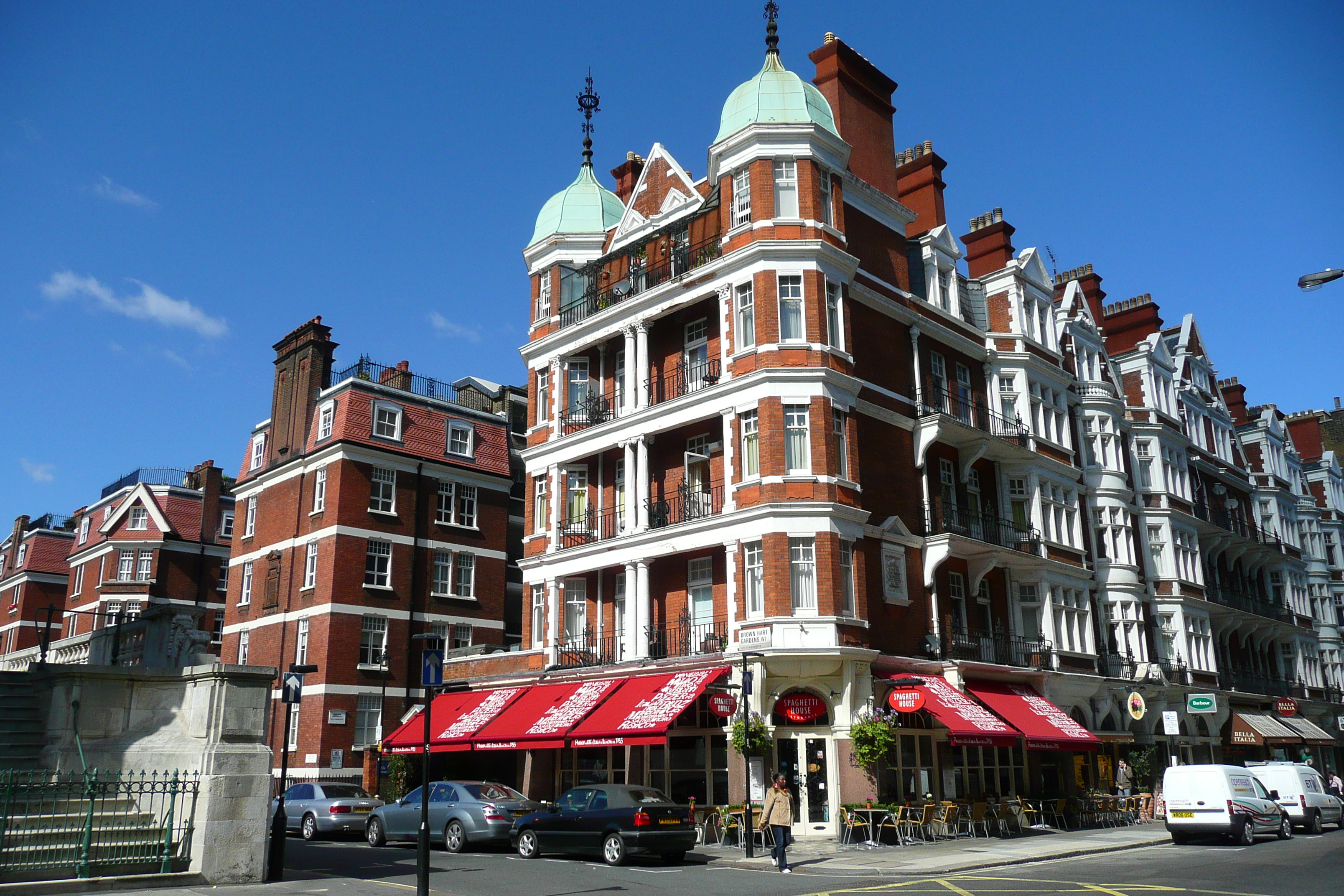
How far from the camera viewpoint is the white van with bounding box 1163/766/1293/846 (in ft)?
77.9

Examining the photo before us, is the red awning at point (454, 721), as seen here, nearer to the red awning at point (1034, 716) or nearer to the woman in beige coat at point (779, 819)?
the woman in beige coat at point (779, 819)

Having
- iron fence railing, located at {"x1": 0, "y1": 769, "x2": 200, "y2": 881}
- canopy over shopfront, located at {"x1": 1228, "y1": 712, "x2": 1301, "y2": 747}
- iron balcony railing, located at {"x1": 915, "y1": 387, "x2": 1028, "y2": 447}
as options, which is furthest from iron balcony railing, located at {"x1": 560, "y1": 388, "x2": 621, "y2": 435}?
canopy over shopfront, located at {"x1": 1228, "y1": 712, "x2": 1301, "y2": 747}

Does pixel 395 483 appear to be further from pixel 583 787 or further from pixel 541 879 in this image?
pixel 541 879

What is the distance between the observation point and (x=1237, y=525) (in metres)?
50.9

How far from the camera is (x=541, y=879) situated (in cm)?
1817

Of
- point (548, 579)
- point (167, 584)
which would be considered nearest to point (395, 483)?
point (548, 579)

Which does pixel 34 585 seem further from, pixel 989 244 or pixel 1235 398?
pixel 1235 398

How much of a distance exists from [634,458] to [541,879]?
15.1 metres

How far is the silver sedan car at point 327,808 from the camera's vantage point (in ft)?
89.1

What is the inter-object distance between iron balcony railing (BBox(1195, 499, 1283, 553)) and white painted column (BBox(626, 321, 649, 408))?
28.1 meters

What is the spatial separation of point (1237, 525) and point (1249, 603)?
12.7ft

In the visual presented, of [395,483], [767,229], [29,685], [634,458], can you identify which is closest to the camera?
[29,685]

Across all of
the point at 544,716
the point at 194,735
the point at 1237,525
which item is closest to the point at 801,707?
the point at 544,716

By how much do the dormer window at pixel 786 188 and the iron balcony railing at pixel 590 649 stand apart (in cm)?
1317
